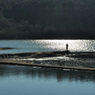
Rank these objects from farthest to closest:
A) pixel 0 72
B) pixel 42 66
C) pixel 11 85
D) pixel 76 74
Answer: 1. pixel 42 66
2. pixel 0 72
3. pixel 76 74
4. pixel 11 85

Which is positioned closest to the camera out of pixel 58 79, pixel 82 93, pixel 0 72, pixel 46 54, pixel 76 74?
pixel 82 93

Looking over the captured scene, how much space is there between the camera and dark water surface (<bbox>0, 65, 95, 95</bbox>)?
4041 centimetres

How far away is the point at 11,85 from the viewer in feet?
146

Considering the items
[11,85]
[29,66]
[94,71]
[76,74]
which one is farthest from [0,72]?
[94,71]

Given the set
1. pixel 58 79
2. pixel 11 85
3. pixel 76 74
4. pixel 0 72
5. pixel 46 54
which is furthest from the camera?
pixel 46 54

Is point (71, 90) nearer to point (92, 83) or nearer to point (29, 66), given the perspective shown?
point (92, 83)

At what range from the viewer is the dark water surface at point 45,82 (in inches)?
1591

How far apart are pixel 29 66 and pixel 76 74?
16.6 metres

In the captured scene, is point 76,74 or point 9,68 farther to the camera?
point 9,68

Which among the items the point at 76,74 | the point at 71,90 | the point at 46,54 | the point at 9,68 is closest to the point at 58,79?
the point at 76,74

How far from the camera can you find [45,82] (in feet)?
156

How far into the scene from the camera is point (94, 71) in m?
56.5

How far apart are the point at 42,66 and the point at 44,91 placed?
920 inches

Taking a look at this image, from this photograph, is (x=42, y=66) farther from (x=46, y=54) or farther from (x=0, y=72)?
(x=46, y=54)
